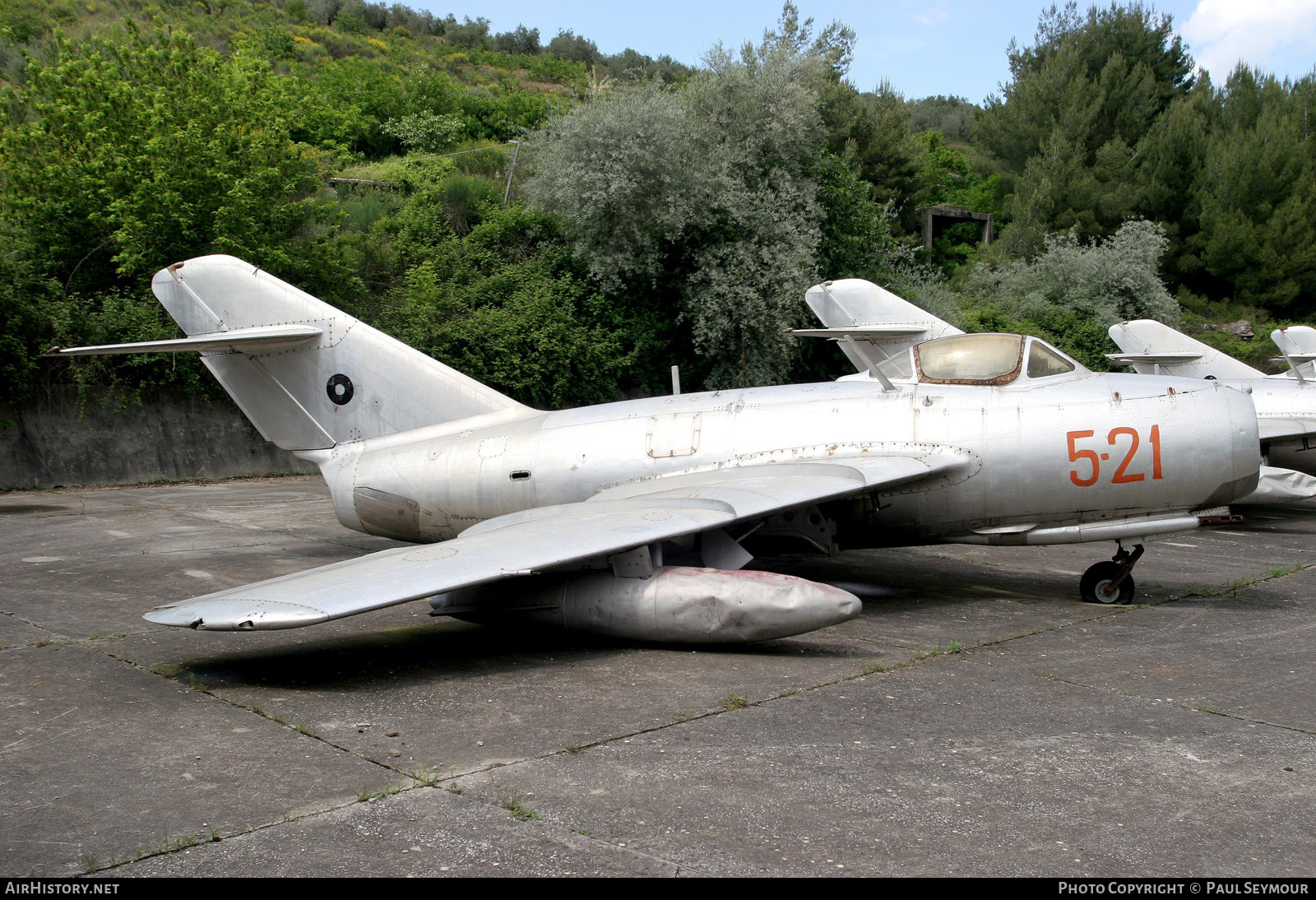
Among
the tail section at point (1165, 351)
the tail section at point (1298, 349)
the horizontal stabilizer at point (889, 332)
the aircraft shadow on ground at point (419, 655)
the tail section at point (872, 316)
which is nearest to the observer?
the aircraft shadow on ground at point (419, 655)

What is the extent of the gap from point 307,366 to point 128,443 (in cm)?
1044

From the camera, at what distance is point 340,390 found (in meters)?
10.5

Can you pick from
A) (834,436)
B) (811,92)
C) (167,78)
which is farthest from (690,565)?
(811,92)

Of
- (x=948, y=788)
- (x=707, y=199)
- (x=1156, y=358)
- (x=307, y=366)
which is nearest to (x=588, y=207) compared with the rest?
(x=707, y=199)

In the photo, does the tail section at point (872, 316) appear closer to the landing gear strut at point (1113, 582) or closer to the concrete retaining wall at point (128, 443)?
the landing gear strut at point (1113, 582)

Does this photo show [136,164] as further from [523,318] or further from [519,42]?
[519,42]

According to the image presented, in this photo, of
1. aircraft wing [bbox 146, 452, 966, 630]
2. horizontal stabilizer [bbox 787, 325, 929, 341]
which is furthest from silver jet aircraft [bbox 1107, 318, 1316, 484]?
aircraft wing [bbox 146, 452, 966, 630]

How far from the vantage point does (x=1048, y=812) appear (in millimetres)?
4379

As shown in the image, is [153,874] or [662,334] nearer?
[153,874]

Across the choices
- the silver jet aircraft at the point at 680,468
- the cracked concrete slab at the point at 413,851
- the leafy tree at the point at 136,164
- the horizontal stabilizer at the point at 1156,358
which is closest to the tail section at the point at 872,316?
the horizontal stabilizer at the point at 1156,358

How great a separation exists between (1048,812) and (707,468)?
526 centimetres

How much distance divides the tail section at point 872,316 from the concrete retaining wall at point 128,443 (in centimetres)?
1013

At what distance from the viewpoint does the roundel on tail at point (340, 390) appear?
10453 millimetres
